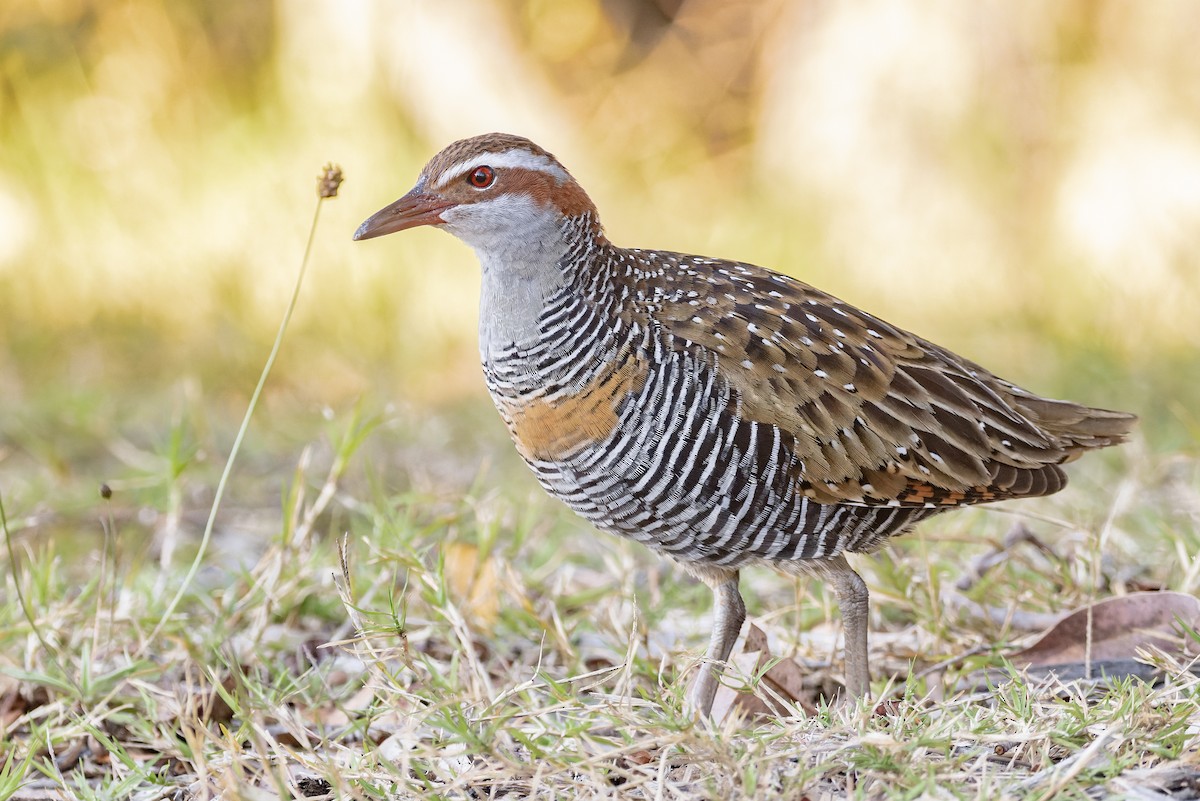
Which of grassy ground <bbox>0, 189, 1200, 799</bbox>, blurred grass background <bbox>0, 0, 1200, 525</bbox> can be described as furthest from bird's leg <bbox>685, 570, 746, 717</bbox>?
blurred grass background <bbox>0, 0, 1200, 525</bbox>

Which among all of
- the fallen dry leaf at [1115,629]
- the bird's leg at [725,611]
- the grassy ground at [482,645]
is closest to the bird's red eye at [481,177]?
the grassy ground at [482,645]

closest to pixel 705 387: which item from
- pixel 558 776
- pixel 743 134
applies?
pixel 558 776

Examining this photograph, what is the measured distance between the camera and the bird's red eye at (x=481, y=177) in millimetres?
3566

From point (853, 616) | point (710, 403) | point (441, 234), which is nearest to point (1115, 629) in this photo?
point (853, 616)

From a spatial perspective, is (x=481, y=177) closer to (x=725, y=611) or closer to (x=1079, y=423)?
(x=725, y=611)

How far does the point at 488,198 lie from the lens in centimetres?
356

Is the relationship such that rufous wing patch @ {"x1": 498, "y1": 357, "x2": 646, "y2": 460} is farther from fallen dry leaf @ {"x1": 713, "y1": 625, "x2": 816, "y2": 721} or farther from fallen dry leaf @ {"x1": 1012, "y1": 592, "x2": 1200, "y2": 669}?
fallen dry leaf @ {"x1": 1012, "y1": 592, "x2": 1200, "y2": 669}

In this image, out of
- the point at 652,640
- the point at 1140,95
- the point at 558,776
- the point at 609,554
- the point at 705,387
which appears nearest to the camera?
the point at 558,776

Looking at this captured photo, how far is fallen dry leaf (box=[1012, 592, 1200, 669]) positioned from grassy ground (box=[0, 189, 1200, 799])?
154mm

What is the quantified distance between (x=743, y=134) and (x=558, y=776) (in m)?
9.04

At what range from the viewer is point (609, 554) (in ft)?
15.6

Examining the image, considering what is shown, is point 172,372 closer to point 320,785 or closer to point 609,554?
point 609,554

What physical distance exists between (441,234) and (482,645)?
4984 mm

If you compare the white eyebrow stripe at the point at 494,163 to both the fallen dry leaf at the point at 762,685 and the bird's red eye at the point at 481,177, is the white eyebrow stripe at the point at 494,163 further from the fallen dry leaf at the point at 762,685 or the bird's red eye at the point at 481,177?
the fallen dry leaf at the point at 762,685
